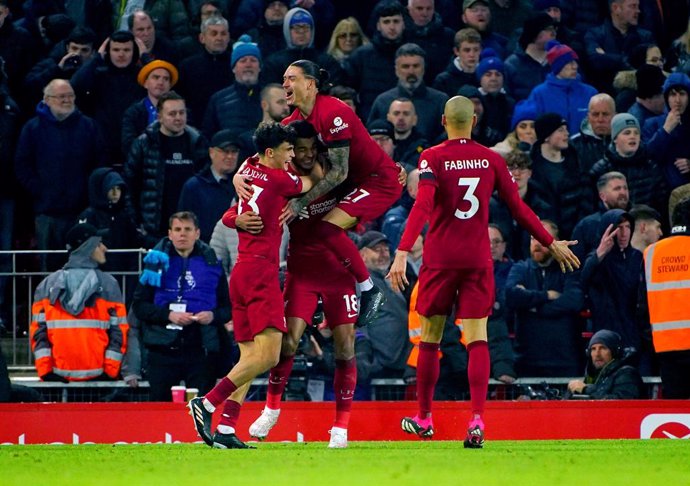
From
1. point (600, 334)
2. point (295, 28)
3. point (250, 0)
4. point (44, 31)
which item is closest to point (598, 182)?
point (600, 334)

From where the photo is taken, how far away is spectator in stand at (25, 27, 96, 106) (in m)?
18.9

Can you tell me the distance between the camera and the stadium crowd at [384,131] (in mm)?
16078

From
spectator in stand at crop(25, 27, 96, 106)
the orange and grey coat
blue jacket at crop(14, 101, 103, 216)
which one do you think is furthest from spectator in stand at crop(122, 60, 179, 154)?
the orange and grey coat

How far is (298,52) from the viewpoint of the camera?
1909 centimetres

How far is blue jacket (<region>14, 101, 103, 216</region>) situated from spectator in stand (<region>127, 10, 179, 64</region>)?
178 cm

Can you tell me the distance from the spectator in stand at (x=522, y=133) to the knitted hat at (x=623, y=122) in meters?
0.92

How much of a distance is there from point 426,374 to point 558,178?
5847 millimetres

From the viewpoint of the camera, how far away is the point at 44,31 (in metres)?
19.8

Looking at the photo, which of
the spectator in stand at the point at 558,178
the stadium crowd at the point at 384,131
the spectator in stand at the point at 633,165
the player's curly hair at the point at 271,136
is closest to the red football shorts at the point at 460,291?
the player's curly hair at the point at 271,136

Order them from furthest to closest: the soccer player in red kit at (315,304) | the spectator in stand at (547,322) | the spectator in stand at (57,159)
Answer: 1. the spectator in stand at (57,159)
2. the spectator in stand at (547,322)
3. the soccer player in red kit at (315,304)

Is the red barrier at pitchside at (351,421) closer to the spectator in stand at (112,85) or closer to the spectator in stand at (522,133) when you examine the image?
the spectator in stand at (522,133)

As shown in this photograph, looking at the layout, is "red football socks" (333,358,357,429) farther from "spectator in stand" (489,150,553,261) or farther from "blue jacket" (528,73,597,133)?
"blue jacket" (528,73,597,133)

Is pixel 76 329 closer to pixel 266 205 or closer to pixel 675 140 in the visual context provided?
pixel 266 205

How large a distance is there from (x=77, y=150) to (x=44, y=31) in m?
2.58
